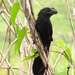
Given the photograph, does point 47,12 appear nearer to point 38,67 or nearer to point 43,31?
point 43,31

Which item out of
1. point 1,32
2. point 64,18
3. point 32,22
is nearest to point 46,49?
point 32,22

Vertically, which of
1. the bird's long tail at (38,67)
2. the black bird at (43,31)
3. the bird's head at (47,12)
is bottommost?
the bird's long tail at (38,67)

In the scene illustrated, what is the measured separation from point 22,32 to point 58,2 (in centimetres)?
329

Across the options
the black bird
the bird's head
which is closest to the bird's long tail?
A: the black bird

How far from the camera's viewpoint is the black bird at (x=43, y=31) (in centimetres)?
78

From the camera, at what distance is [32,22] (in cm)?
66

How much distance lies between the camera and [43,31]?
833mm

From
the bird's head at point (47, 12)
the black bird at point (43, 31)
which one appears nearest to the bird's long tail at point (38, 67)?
the black bird at point (43, 31)

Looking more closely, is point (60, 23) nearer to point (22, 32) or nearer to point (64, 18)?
point (64, 18)

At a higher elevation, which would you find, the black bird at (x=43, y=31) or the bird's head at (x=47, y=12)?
the bird's head at (x=47, y=12)

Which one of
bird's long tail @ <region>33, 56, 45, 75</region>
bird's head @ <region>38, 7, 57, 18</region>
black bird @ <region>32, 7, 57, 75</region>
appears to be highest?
bird's head @ <region>38, 7, 57, 18</region>

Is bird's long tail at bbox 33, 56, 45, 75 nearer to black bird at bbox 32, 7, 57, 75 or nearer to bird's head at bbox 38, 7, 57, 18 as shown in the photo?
black bird at bbox 32, 7, 57, 75

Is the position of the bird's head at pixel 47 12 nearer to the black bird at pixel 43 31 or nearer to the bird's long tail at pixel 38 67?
the black bird at pixel 43 31

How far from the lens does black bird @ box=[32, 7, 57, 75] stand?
0.78 m
